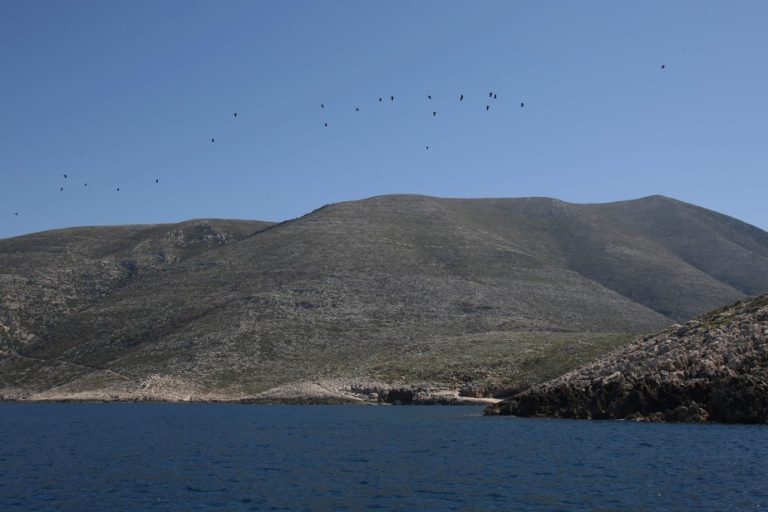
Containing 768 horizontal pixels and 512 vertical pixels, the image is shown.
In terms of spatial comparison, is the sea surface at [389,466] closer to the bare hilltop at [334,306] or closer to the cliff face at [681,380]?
the cliff face at [681,380]

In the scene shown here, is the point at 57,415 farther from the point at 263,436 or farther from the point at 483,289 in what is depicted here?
the point at 483,289

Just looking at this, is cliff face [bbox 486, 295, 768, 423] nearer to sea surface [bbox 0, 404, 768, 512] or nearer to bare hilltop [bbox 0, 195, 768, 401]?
sea surface [bbox 0, 404, 768, 512]

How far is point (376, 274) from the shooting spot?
146 metres

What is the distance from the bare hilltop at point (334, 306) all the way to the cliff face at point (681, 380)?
824 inches

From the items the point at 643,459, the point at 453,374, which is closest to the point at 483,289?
the point at 453,374

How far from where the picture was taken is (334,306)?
13238cm

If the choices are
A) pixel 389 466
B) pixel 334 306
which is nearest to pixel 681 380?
pixel 389 466

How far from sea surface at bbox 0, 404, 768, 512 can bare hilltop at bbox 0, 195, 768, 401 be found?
3625cm

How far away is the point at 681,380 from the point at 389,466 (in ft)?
90.1

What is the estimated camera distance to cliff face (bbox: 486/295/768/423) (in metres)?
56.5

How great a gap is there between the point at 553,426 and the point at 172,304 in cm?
9163

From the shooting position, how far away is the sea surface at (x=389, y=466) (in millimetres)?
32625

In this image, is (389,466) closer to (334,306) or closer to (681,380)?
(681,380)

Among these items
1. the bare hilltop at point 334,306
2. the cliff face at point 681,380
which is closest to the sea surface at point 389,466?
the cliff face at point 681,380
